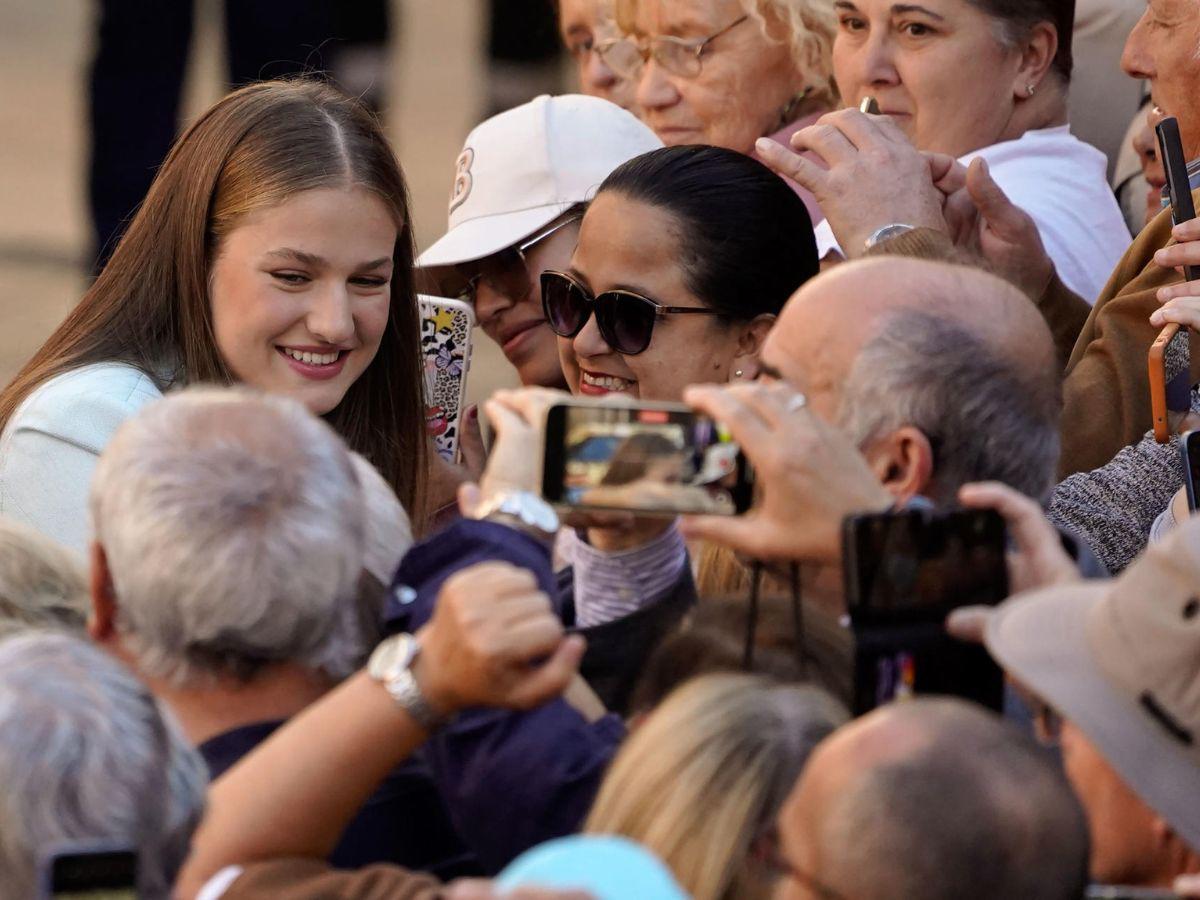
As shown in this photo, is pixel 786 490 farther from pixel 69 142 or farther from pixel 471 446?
pixel 69 142

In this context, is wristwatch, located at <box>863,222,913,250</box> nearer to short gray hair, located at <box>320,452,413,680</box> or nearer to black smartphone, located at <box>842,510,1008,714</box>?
short gray hair, located at <box>320,452,413,680</box>

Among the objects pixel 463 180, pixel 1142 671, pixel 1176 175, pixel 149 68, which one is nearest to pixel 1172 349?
pixel 1176 175

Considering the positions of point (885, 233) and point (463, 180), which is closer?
point (885, 233)

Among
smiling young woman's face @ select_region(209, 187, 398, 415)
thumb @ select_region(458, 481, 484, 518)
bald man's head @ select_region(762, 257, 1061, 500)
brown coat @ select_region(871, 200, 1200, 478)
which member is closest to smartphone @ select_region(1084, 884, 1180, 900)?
bald man's head @ select_region(762, 257, 1061, 500)

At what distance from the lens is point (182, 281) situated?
340 cm

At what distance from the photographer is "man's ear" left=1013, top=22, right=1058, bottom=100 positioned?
3.76 metres

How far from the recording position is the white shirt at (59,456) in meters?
3.11

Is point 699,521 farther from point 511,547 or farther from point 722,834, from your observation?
point 722,834

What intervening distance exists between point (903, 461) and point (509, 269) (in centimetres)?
170

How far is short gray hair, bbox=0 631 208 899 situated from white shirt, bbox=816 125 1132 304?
7.67 ft

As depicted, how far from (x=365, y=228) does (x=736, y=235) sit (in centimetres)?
68

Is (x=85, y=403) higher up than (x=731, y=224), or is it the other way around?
(x=731, y=224)

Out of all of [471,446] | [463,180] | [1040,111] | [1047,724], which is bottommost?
[471,446]

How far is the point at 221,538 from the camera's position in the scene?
196 cm
